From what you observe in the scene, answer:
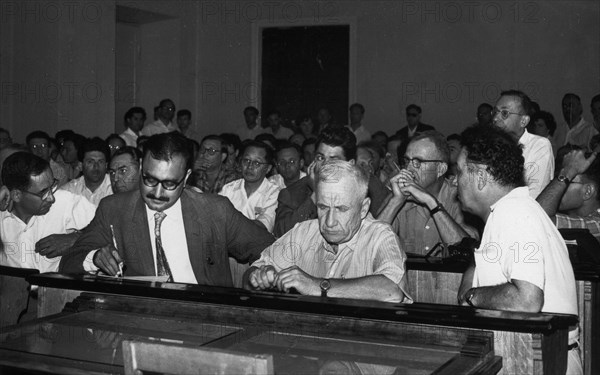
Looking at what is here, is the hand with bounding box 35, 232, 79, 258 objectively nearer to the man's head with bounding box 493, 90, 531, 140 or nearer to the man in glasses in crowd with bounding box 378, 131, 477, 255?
the man in glasses in crowd with bounding box 378, 131, 477, 255

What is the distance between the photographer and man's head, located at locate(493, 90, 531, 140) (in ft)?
16.1

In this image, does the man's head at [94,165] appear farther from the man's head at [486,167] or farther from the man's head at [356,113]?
the man's head at [356,113]

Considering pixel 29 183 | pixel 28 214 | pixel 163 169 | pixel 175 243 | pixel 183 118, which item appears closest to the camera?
pixel 163 169

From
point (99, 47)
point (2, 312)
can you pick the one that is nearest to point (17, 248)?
point (2, 312)

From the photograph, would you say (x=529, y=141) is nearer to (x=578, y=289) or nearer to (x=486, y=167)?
(x=578, y=289)

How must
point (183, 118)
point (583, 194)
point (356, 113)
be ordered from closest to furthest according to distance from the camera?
point (583, 194)
point (356, 113)
point (183, 118)

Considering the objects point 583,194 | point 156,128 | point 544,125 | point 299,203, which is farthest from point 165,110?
point 583,194

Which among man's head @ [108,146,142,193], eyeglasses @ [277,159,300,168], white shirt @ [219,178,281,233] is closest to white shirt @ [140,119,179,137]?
white shirt @ [219,178,281,233]

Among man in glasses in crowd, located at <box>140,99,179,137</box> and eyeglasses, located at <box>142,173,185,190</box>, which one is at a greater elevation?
man in glasses in crowd, located at <box>140,99,179,137</box>

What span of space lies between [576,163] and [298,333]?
103 inches

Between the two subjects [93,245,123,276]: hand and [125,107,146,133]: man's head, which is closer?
[93,245,123,276]: hand

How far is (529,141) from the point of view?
498cm

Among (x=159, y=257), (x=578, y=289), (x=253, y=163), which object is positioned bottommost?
(x=578, y=289)

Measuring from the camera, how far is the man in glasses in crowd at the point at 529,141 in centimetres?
491
